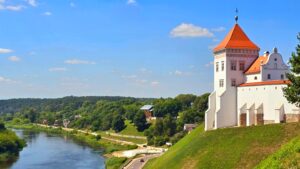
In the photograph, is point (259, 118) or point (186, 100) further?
point (186, 100)

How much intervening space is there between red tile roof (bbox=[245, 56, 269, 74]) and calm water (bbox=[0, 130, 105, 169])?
2988 cm

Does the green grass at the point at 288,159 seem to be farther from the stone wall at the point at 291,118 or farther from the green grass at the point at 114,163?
the green grass at the point at 114,163

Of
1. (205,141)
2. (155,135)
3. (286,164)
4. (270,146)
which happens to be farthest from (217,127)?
(155,135)

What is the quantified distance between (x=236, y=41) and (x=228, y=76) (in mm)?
4192

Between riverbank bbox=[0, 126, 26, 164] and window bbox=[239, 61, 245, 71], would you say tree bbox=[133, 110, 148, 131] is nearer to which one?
riverbank bbox=[0, 126, 26, 164]

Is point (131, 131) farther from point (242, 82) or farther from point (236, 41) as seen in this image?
point (236, 41)

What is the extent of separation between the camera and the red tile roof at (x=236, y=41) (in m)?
49.3

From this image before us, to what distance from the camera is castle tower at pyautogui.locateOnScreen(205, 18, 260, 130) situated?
48.4 meters

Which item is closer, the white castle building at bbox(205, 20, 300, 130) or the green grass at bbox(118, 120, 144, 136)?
the white castle building at bbox(205, 20, 300, 130)

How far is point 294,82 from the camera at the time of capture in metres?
37.4

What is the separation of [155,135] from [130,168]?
41.9 meters

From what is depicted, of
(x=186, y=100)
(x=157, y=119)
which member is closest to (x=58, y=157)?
(x=157, y=119)

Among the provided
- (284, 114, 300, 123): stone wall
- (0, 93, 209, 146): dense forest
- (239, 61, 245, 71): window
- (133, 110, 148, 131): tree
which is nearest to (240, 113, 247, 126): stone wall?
(239, 61, 245, 71): window

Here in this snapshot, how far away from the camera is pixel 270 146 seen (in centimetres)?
3806
